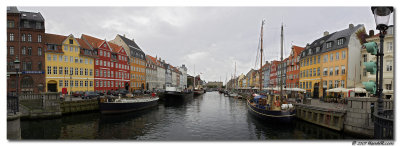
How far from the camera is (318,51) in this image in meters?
39.8

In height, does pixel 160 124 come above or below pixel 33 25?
below

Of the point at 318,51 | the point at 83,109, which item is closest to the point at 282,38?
the point at 318,51

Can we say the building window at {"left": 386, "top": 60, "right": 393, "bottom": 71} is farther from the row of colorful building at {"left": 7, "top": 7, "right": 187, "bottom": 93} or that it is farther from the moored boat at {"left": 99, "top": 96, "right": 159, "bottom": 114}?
the row of colorful building at {"left": 7, "top": 7, "right": 187, "bottom": 93}

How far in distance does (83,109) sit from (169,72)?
241 feet

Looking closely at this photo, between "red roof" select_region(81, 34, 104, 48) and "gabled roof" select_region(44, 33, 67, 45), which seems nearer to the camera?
"gabled roof" select_region(44, 33, 67, 45)

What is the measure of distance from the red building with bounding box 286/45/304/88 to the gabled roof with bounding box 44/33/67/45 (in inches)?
2099

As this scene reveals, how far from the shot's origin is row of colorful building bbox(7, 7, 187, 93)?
32062 millimetres

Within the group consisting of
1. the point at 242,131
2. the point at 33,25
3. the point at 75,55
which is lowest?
the point at 242,131

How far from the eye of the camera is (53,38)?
128 feet

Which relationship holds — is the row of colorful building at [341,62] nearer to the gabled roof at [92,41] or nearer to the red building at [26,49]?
the red building at [26,49]

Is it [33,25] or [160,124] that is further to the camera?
[33,25]

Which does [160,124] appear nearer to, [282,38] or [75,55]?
[282,38]

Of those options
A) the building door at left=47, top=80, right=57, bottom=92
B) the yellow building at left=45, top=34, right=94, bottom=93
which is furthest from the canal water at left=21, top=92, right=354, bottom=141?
the yellow building at left=45, top=34, right=94, bottom=93

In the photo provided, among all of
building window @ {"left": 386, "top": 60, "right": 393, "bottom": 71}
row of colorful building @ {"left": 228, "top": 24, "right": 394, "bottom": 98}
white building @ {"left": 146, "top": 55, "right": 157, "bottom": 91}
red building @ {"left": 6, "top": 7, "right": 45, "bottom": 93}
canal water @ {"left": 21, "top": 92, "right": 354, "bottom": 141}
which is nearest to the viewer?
canal water @ {"left": 21, "top": 92, "right": 354, "bottom": 141}
